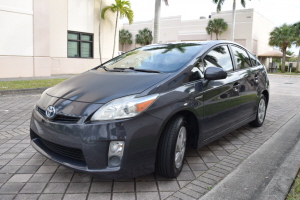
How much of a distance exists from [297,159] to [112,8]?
15.5m

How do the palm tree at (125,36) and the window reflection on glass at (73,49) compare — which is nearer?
the window reflection on glass at (73,49)

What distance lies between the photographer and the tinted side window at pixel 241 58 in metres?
4.25

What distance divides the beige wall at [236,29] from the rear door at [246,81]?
108ft

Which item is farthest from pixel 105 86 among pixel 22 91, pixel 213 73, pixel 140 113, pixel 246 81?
pixel 22 91

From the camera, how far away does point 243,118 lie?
4.28 m

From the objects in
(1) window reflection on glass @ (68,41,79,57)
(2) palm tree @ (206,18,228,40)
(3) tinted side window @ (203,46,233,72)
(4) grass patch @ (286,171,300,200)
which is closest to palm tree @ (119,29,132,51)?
(2) palm tree @ (206,18,228,40)

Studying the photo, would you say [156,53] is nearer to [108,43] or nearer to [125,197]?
[125,197]

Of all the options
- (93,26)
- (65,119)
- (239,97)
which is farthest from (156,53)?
(93,26)

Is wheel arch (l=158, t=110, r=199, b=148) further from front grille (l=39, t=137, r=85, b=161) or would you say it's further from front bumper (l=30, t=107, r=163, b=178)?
front grille (l=39, t=137, r=85, b=161)

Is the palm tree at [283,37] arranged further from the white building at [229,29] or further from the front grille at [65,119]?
the front grille at [65,119]

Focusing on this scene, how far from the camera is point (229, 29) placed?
126ft

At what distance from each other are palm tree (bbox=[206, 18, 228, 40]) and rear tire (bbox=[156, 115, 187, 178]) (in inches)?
1489

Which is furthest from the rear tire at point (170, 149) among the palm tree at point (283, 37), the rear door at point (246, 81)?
the palm tree at point (283, 37)

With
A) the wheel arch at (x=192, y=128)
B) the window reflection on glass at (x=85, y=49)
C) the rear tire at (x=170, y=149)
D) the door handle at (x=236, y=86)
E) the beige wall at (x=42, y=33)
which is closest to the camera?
the rear tire at (x=170, y=149)
